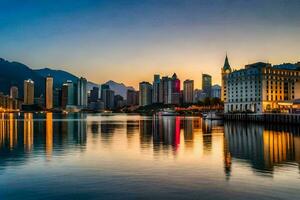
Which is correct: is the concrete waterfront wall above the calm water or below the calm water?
above

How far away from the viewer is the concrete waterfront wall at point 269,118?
347 ft

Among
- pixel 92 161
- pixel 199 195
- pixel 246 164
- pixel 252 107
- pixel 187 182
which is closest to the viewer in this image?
pixel 199 195

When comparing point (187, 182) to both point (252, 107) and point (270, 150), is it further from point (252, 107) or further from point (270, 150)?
point (252, 107)

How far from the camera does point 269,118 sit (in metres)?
123

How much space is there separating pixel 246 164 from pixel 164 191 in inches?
528

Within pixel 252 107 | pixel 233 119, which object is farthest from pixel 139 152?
pixel 252 107

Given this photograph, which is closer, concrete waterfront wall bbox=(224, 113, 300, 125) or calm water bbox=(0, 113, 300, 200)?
calm water bbox=(0, 113, 300, 200)

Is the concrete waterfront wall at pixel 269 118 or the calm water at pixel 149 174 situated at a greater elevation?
the concrete waterfront wall at pixel 269 118

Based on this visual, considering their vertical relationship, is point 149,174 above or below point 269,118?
below

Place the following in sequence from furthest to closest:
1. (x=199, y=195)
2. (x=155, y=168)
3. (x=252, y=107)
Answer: (x=252, y=107) → (x=155, y=168) → (x=199, y=195)

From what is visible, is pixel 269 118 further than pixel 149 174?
Yes

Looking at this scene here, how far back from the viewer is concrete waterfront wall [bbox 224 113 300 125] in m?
106

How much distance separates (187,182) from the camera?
25672 millimetres

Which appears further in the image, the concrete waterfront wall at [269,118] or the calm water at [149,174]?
the concrete waterfront wall at [269,118]
